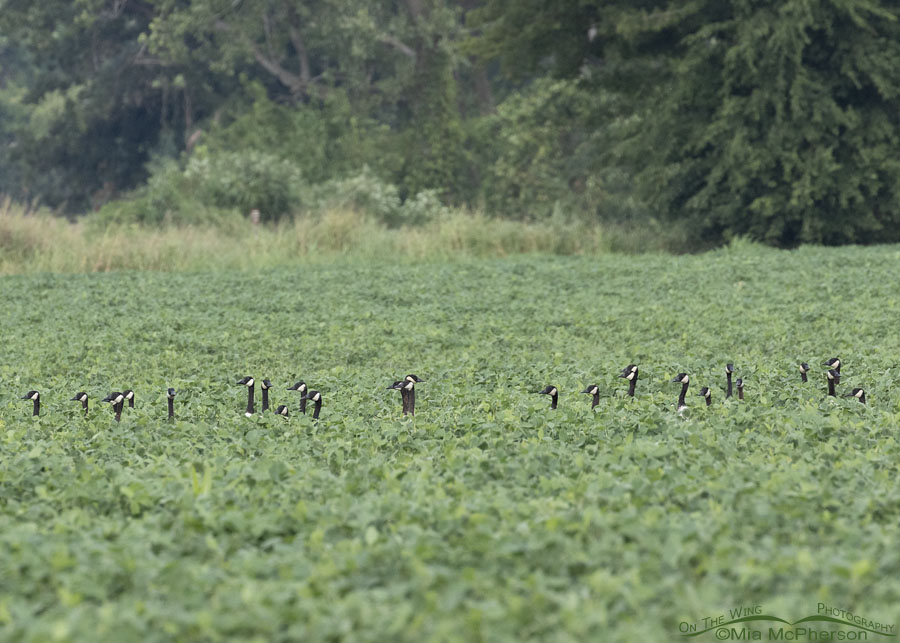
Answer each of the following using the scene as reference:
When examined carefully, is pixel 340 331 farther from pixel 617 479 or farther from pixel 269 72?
pixel 269 72

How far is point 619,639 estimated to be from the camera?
378 centimetres

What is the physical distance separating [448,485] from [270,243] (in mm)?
17351

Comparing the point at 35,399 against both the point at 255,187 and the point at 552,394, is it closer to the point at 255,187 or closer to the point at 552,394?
the point at 552,394

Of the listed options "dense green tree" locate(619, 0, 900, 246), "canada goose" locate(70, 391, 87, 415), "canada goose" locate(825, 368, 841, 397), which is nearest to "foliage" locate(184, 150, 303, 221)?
"dense green tree" locate(619, 0, 900, 246)

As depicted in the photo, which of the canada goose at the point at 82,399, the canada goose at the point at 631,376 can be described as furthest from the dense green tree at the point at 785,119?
the canada goose at the point at 82,399

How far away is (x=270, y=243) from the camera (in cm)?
2239

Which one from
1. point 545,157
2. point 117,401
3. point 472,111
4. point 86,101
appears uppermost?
point 472,111

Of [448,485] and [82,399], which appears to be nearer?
[448,485]

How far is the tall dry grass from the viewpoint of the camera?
2041cm

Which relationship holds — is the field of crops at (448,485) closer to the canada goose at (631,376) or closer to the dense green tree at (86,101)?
the canada goose at (631,376)

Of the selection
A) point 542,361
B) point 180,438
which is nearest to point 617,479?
point 180,438

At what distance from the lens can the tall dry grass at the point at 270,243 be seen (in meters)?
20.4

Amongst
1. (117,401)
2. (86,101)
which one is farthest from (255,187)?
(117,401)

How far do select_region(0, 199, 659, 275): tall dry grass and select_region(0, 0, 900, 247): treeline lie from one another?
1.82 meters
